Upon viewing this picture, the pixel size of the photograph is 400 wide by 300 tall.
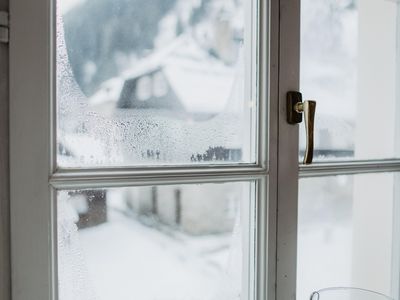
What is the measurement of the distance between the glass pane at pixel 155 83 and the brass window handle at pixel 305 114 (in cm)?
8

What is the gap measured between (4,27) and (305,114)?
58 centimetres

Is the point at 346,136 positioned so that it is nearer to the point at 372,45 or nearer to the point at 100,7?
the point at 372,45

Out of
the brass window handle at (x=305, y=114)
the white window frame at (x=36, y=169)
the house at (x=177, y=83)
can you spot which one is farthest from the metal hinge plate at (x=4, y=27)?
the brass window handle at (x=305, y=114)

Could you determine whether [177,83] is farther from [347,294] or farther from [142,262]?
[347,294]

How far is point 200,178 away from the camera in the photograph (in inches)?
29.5

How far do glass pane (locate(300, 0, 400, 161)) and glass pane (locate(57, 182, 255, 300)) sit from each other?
26 centimetres

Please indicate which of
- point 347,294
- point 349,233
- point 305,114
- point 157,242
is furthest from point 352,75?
point 157,242

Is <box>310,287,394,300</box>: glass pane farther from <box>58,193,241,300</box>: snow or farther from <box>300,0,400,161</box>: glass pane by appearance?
<box>300,0,400,161</box>: glass pane

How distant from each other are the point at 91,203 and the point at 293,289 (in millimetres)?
486

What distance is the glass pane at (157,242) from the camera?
2.21 feet

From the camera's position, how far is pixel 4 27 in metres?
0.57

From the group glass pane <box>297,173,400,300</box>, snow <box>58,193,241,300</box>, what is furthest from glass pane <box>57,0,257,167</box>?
glass pane <box>297,173,400,300</box>

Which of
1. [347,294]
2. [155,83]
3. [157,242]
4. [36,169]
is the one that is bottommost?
[347,294]

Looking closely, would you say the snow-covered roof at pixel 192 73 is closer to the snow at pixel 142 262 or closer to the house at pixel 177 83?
the house at pixel 177 83
